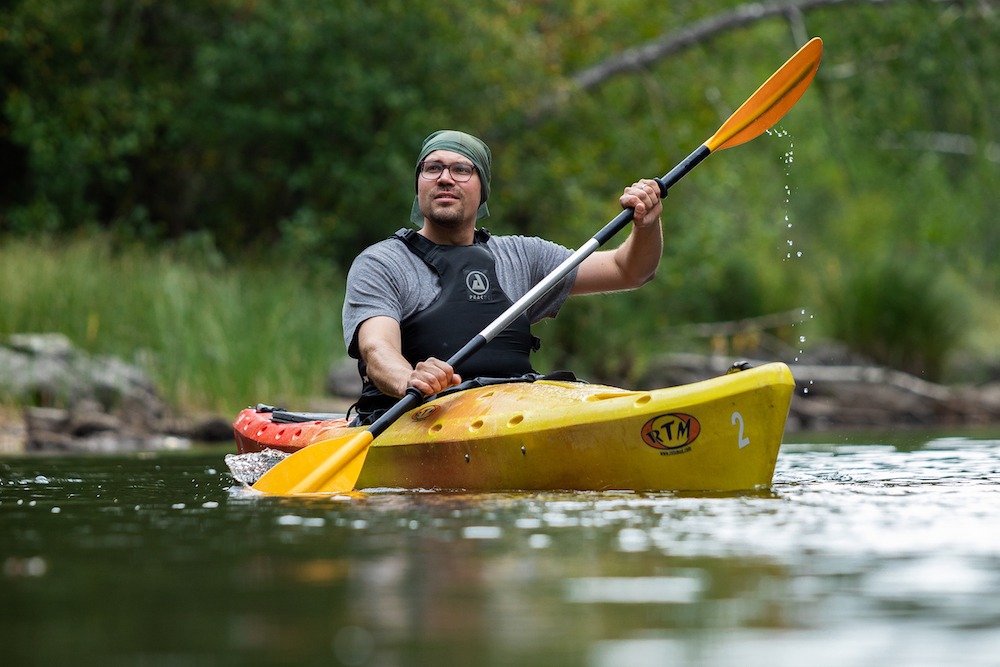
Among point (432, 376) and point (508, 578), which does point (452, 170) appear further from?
point (508, 578)

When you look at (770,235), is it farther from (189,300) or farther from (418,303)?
(418,303)

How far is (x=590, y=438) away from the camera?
341cm

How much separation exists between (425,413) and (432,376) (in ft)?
0.65

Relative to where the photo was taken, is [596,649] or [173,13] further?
[173,13]

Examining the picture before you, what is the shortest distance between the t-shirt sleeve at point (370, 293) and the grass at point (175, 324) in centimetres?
396

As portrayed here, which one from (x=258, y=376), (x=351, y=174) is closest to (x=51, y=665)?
(x=258, y=376)

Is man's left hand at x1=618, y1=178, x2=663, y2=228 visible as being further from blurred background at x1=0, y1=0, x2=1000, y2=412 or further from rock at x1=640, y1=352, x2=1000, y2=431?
rock at x1=640, y1=352, x2=1000, y2=431

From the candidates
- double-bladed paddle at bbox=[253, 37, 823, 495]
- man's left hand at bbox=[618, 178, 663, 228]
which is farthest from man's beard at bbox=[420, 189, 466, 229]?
man's left hand at bbox=[618, 178, 663, 228]

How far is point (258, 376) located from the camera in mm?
7953

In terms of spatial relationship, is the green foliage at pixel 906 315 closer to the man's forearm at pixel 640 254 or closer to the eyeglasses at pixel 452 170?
the man's forearm at pixel 640 254

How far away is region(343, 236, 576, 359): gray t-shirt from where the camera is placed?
13.1 feet

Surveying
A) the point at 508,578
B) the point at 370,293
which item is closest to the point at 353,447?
the point at 370,293

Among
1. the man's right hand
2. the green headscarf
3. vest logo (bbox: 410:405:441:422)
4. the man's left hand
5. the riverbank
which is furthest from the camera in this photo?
the riverbank

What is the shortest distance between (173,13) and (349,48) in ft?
6.82
